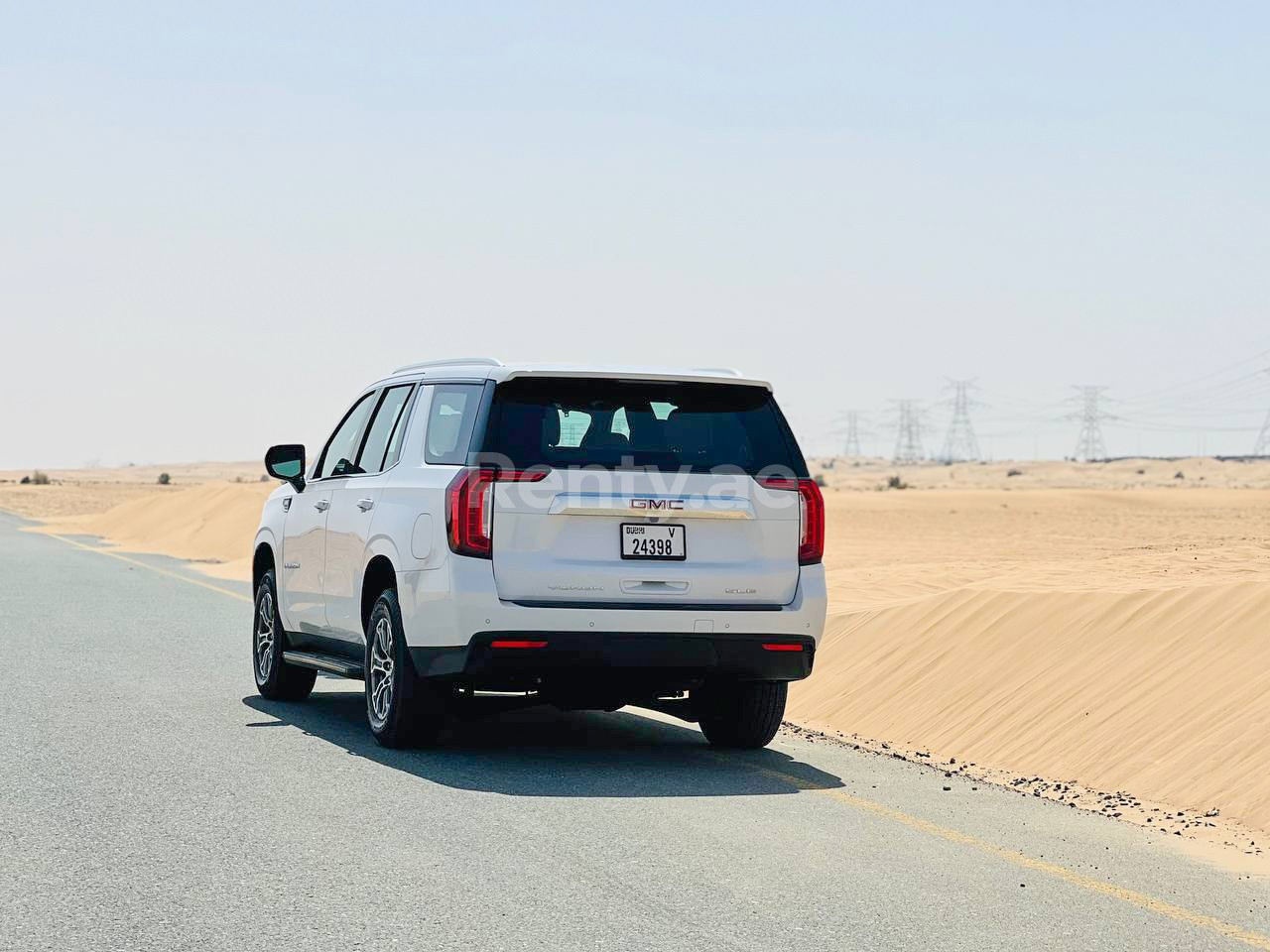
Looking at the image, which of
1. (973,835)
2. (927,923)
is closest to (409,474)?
A: (973,835)

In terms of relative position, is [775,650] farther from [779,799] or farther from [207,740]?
[207,740]

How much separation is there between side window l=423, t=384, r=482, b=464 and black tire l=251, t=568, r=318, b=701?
2789 millimetres

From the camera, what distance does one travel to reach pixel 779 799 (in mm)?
8797

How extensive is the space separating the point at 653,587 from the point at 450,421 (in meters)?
1.51

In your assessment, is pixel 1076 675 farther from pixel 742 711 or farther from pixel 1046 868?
pixel 1046 868

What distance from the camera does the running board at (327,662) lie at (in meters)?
10.4

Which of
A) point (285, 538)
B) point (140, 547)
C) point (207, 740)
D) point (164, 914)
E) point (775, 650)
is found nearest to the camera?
point (164, 914)

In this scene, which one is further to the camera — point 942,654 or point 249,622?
point 249,622

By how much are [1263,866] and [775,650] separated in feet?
9.05

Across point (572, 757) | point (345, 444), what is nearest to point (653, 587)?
point (572, 757)

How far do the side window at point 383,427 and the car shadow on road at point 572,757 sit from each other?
1665mm

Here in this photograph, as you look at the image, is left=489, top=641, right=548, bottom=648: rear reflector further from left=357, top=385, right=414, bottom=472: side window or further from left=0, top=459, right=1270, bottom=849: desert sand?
left=0, top=459, right=1270, bottom=849: desert sand

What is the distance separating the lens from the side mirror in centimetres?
1170

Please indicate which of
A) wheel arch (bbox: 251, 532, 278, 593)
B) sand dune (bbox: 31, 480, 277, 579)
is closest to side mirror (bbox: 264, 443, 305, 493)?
wheel arch (bbox: 251, 532, 278, 593)
